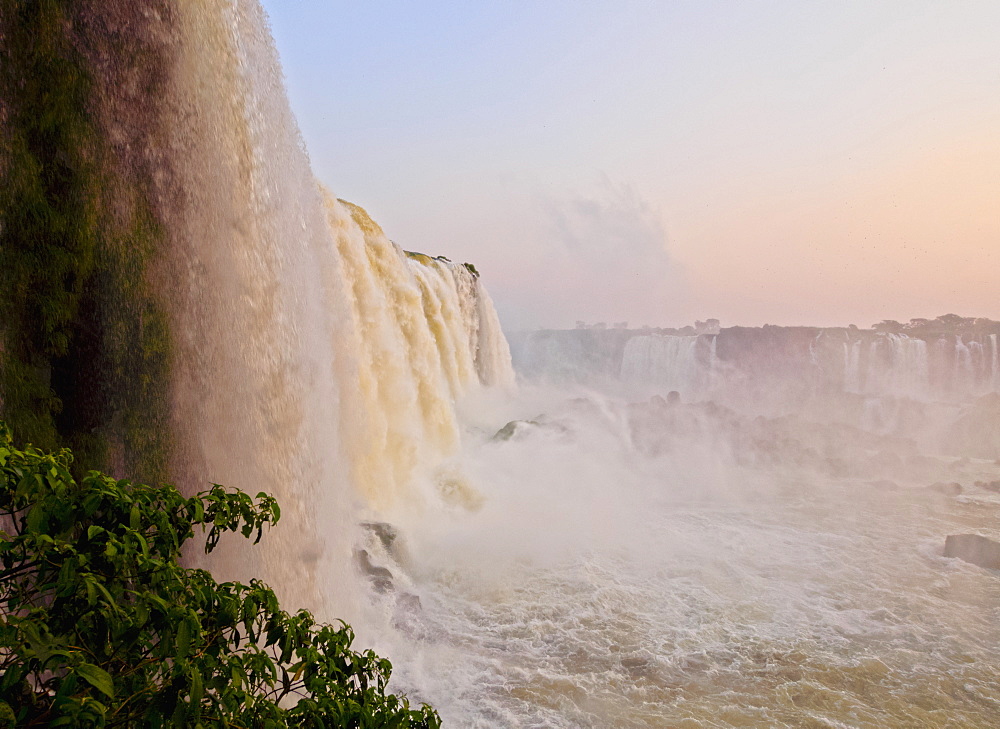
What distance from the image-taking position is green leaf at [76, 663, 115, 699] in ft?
4.25

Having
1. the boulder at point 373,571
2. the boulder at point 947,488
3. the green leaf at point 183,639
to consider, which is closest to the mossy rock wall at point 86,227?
the green leaf at point 183,639

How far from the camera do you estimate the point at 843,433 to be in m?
22.7

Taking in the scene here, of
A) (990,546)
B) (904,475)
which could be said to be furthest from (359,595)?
(904,475)

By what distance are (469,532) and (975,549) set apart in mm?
9324

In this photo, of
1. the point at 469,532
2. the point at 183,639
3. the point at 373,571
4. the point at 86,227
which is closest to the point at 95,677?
the point at 183,639

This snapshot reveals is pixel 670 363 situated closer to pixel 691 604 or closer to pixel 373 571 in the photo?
pixel 691 604

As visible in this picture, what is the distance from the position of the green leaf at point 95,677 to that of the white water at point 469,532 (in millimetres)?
4240

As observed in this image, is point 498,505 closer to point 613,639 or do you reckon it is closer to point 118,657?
point 613,639

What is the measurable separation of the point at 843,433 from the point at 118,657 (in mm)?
25627

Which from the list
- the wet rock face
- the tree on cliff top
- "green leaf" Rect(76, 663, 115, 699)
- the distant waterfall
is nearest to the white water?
the wet rock face

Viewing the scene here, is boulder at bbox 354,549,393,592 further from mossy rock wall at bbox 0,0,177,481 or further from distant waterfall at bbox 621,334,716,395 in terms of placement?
distant waterfall at bbox 621,334,716,395

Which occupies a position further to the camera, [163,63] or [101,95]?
[163,63]

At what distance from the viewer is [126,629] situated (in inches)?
60.7

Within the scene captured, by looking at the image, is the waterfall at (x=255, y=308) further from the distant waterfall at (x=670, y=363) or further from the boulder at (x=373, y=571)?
the distant waterfall at (x=670, y=363)
